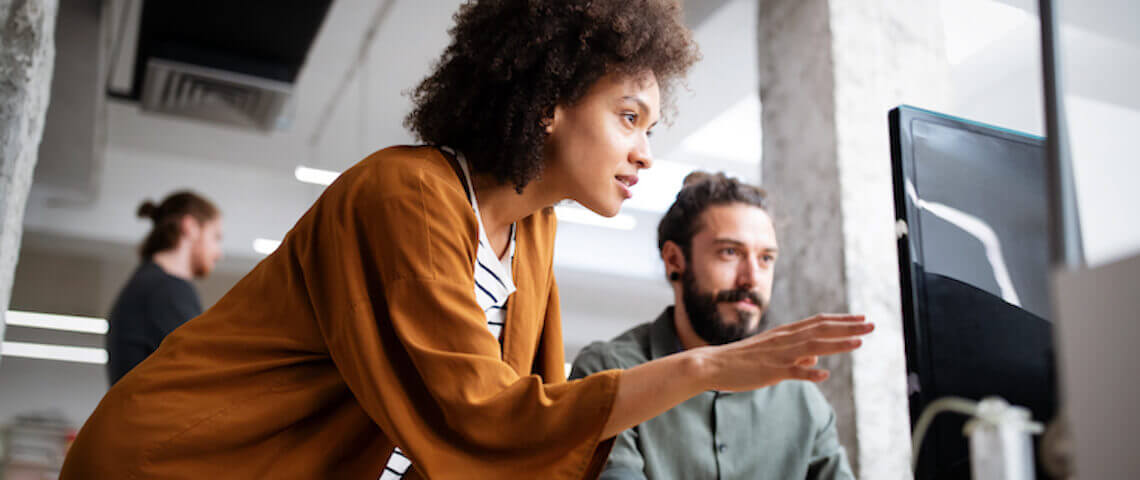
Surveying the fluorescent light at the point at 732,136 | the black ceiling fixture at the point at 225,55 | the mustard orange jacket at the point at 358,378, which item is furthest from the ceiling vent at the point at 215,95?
the mustard orange jacket at the point at 358,378

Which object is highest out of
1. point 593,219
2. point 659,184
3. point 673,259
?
point 659,184

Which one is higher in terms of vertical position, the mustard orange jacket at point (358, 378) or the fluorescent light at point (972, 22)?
the fluorescent light at point (972, 22)

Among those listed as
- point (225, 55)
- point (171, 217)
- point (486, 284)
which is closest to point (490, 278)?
point (486, 284)

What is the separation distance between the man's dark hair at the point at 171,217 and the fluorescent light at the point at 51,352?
22.9 feet

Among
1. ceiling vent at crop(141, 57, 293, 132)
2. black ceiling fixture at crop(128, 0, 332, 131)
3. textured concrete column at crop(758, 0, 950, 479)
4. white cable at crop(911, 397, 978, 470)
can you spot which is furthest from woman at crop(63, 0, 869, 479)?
ceiling vent at crop(141, 57, 293, 132)

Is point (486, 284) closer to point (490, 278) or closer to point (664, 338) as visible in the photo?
point (490, 278)

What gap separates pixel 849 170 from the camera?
8.10 feet

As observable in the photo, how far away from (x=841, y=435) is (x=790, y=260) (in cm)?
54

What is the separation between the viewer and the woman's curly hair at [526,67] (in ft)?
4.26

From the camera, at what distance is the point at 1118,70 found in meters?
0.77

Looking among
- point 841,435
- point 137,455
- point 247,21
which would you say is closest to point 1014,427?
point 137,455

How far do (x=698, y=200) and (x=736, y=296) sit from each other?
0.87ft

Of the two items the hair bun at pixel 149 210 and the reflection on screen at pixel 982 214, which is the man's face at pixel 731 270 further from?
the hair bun at pixel 149 210

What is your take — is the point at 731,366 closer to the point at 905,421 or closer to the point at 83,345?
the point at 905,421
